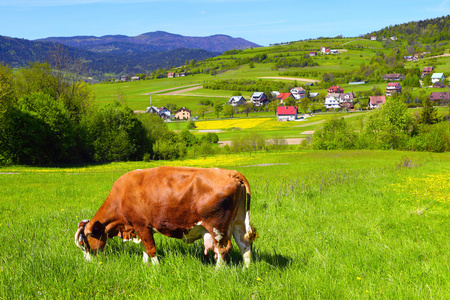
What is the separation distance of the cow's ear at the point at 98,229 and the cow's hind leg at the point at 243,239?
281 centimetres

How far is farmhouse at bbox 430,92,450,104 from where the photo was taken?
140300mm

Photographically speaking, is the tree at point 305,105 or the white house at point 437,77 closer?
the tree at point 305,105

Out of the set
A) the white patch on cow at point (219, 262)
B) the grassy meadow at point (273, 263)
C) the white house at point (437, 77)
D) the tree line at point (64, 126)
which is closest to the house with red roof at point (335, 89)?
the white house at point (437, 77)

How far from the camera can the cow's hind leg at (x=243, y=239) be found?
20.0ft

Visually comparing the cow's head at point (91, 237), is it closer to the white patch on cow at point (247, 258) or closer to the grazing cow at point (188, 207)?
the grazing cow at point (188, 207)

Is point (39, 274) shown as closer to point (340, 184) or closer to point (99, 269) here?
point (99, 269)

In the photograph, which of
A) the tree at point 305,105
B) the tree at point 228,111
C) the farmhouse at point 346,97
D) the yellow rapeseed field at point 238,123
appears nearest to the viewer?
the yellow rapeseed field at point 238,123

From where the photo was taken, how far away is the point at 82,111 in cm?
6244

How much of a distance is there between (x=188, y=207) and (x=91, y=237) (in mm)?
2481

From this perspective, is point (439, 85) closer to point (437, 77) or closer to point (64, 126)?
point (437, 77)

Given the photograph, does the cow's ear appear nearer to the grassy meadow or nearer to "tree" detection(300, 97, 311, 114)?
the grassy meadow

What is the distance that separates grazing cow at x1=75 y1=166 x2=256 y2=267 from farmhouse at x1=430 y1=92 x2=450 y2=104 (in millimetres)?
163382

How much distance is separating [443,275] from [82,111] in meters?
65.9

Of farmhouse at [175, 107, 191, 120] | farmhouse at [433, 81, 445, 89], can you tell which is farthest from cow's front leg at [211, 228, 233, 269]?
farmhouse at [433, 81, 445, 89]
